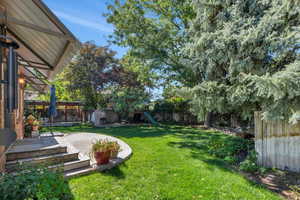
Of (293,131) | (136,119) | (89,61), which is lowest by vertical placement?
(136,119)

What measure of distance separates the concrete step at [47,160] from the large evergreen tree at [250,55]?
13.4ft

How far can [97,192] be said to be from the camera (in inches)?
123

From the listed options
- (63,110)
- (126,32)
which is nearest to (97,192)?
(126,32)

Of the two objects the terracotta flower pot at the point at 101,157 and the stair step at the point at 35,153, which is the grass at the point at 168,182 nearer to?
the terracotta flower pot at the point at 101,157

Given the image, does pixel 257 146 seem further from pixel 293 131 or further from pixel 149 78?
pixel 149 78

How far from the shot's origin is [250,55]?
451cm

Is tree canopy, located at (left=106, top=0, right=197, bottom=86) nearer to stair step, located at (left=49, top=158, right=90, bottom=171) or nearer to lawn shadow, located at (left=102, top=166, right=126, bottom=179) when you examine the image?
lawn shadow, located at (left=102, top=166, right=126, bottom=179)

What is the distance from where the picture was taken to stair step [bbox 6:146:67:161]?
388 cm

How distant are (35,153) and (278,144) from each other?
6.49m

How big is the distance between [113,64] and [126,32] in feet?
30.0

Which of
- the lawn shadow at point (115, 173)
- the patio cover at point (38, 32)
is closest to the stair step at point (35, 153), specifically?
the lawn shadow at point (115, 173)

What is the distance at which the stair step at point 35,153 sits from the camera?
12.7ft

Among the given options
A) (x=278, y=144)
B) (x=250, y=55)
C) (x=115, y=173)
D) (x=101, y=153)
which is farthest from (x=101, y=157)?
(x=250, y=55)

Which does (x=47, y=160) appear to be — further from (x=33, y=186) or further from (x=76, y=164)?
(x=33, y=186)
